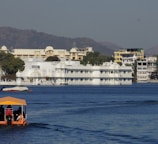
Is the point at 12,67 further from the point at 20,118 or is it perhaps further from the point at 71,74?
the point at 20,118

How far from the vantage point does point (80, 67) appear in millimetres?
186500

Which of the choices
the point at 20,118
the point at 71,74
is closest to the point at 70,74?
the point at 71,74

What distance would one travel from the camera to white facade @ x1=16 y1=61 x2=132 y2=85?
184 metres

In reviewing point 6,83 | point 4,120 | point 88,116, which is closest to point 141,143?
point 4,120

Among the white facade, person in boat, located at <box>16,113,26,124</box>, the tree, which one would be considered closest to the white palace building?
the white facade

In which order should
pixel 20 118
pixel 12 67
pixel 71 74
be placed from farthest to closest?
1. pixel 12 67
2. pixel 71 74
3. pixel 20 118

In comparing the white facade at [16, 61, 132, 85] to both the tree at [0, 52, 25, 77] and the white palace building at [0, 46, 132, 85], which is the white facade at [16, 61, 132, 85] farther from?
the tree at [0, 52, 25, 77]

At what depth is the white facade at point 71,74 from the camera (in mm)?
184375

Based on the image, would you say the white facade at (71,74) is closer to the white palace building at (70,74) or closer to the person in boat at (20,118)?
the white palace building at (70,74)

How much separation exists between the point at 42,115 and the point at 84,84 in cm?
13456

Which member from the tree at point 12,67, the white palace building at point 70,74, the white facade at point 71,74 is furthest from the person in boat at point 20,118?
the tree at point 12,67

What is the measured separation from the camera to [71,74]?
185 m

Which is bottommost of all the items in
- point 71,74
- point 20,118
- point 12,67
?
point 20,118

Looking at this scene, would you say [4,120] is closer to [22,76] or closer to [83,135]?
[83,135]
